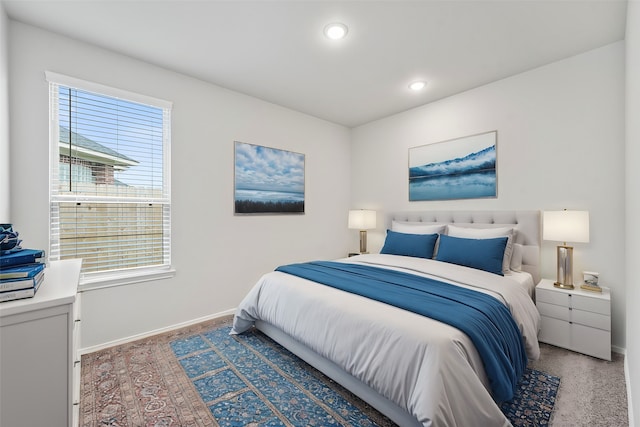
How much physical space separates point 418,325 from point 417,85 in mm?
2760

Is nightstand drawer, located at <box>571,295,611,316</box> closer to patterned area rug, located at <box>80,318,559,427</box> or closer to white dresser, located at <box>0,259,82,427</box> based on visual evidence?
patterned area rug, located at <box>80,318,559,427</box>

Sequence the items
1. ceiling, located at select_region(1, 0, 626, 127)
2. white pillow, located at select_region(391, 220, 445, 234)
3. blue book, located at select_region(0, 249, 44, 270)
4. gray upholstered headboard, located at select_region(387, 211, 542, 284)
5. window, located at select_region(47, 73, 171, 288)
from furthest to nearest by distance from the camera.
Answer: white pillow, located at select_region(391, 220, 445, 234), gray upholstered headboard, located at select_region(387, 211, 542, 284), window, located at select_region(47, 73, 171, 288), ceiling, located at select_region(1, 0, 626, 127), blue book, located at select_region(0, 249, 44, 270)

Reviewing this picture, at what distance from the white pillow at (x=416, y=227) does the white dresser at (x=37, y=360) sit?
3231mm

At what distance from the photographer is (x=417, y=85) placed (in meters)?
3.21

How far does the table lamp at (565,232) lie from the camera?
2393 millimetres

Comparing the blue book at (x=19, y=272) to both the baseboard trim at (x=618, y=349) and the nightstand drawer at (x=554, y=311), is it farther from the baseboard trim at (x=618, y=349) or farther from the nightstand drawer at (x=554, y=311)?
the baseboard trim at (x=618, y=349)


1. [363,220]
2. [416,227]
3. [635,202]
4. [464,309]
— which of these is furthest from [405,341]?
[363,220]

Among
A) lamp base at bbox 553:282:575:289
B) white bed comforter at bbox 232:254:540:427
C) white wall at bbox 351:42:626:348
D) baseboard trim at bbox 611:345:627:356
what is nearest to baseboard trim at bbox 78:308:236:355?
white bed comforter at bbox 232:254:540:427

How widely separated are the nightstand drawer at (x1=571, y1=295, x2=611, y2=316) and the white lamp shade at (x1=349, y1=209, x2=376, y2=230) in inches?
93.4

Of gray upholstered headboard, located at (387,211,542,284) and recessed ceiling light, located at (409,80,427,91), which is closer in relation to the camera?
gray upholstered headboard, located at (387,211,542,284)

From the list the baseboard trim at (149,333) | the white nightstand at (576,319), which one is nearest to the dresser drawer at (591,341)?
the white nightstand at (576,319)

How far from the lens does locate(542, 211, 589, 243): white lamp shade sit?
2387 millimetres

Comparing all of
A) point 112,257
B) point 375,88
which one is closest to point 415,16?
point 375,88

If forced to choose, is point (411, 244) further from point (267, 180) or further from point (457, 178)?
point (267, 180)
